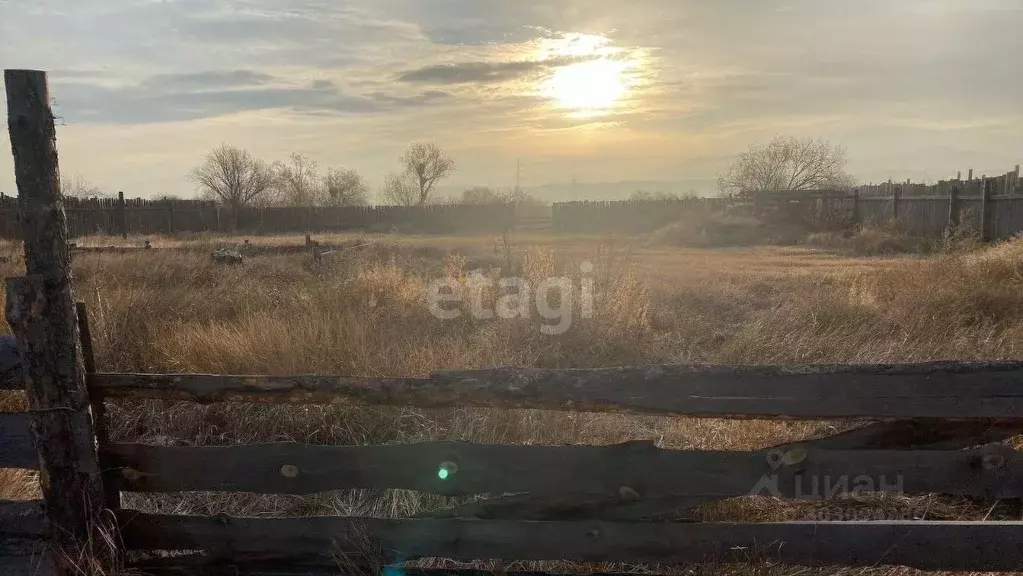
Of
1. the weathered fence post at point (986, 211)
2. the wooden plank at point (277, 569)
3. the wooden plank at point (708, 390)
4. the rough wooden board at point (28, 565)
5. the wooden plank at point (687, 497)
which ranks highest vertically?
the weathered fence post at point (986, 211)

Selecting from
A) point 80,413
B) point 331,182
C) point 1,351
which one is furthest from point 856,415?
point 331,182

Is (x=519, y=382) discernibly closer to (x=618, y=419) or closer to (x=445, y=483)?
(x=445, y=483)

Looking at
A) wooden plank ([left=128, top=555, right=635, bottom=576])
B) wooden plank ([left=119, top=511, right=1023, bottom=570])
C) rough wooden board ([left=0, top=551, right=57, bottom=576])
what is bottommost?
wooden plank ([left=128, top=555, right=635, bottom=576])

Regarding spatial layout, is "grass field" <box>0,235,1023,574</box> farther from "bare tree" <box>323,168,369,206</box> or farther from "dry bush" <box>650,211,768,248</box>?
"bare tree" <box>323,168,369,206</box>

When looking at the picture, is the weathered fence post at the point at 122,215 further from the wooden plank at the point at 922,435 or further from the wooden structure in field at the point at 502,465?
the wooden plank at the point at 922,435

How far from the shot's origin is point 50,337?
2.77 m

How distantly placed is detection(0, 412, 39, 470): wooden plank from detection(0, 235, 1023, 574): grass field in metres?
1.11

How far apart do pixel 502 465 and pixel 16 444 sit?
2.35 meters

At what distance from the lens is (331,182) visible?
2213 inches

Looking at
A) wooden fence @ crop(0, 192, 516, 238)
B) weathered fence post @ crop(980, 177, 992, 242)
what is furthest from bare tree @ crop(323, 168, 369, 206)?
weathered fence post @ crop(980, 177, 992, 242)

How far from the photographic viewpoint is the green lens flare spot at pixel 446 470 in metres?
2.83

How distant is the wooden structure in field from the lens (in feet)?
8.71

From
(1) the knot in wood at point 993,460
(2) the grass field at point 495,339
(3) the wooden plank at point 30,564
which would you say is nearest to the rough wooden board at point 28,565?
(3) the wooden plank at point 30,564

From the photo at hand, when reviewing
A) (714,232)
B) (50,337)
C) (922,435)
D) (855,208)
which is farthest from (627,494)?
(855,208)
